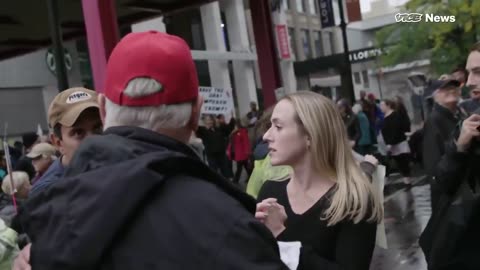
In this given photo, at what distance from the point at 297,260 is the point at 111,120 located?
31.7 inches

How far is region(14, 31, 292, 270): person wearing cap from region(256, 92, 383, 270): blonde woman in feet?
3.63

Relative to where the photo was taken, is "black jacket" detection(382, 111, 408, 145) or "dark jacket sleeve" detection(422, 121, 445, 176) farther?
"black jacket" detection(382, 111, 408, 145)

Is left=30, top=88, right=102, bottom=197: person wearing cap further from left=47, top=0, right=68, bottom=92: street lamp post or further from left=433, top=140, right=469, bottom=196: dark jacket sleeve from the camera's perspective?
left=47, top=0, right=68, bottom=92: street lamp post

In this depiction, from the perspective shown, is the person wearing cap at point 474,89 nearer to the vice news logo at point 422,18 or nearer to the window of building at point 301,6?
the vice news logo at point 422,18

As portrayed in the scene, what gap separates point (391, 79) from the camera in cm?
3634

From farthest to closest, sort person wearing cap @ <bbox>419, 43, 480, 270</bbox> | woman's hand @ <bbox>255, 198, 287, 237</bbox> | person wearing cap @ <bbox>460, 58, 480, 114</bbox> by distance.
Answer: person wearing cap @ <bbox>460, 58, 480, 114</bbox> < person wearing cap @ <bbox>419, 43, 480, 270</bbox> < woman's hand @ <bbox>255, 198, 287, 237</bbox>

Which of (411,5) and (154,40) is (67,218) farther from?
(411,5)

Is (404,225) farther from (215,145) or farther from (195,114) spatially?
(195,114)

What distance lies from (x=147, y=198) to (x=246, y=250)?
250mm

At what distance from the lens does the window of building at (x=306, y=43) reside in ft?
172

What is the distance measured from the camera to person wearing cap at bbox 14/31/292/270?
1.52 m

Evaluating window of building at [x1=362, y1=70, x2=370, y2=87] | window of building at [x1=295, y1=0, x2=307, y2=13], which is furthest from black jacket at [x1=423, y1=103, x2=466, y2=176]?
window of building at [x1=295, y1=0, x2=307, y2=13]

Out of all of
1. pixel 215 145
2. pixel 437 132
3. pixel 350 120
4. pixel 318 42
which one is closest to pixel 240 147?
pixel 215 145

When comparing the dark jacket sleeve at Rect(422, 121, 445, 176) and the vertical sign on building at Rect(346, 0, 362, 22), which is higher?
the vertical sign on building at Rect(346, 0, 362, 22)
